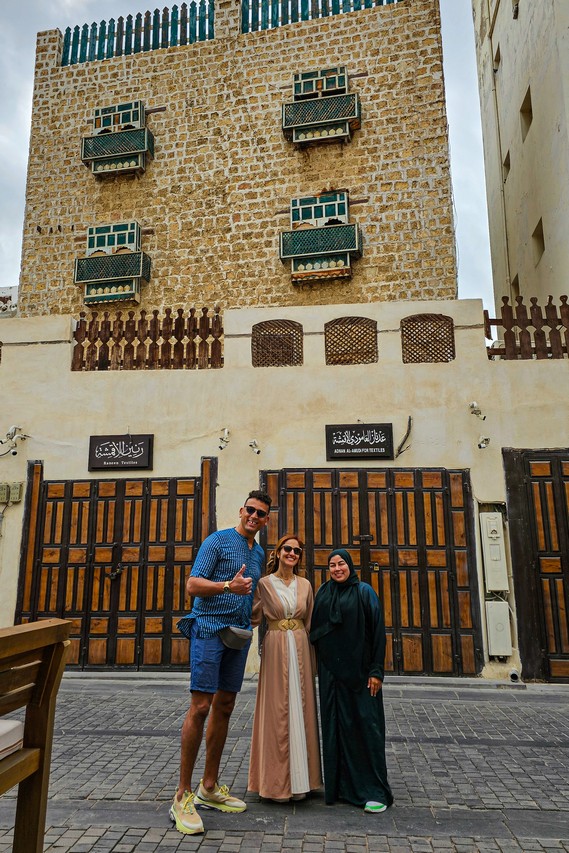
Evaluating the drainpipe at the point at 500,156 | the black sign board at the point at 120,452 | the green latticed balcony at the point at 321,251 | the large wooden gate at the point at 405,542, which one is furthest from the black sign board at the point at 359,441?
the drainpipe at the point at 500,156

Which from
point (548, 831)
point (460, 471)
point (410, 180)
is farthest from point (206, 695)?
point (410, 180)

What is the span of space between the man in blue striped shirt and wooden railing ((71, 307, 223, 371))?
5.34 m

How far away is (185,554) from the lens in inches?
330

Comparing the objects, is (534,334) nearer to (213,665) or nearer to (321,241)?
(321,241)

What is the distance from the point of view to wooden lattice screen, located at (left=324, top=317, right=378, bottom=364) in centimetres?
878

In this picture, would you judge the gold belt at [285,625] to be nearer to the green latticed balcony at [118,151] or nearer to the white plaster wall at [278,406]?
the white plaster wall at [278,406]

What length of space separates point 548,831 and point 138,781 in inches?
97.7

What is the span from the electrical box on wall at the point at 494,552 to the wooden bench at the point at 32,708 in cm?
632

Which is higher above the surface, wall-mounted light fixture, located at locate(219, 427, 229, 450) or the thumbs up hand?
wall-mounted light fixture, located at locate(219, 427, 229, 450)

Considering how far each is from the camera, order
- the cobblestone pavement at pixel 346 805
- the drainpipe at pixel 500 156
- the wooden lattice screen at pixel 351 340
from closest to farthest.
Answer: the cobblestone pavement at pixel 346 805
the wooden lattice screen at pixel 351 340
the drainpipe at pixel 500 156

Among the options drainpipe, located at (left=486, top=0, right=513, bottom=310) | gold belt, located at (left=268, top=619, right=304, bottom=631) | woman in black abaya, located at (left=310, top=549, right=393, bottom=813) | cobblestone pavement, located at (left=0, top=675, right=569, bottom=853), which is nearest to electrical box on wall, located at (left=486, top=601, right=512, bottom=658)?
cobblestone pavement, located at (left=0, top=675, right=569, bottom=853)

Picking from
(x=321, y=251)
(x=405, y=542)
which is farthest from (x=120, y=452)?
(x=321, y=251)

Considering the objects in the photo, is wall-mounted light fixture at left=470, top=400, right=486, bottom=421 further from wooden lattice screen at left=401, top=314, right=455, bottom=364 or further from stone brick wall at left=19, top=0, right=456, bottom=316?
stone brick wall at left=19, top=0, right=456, bottom=316

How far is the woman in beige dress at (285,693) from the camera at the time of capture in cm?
384
